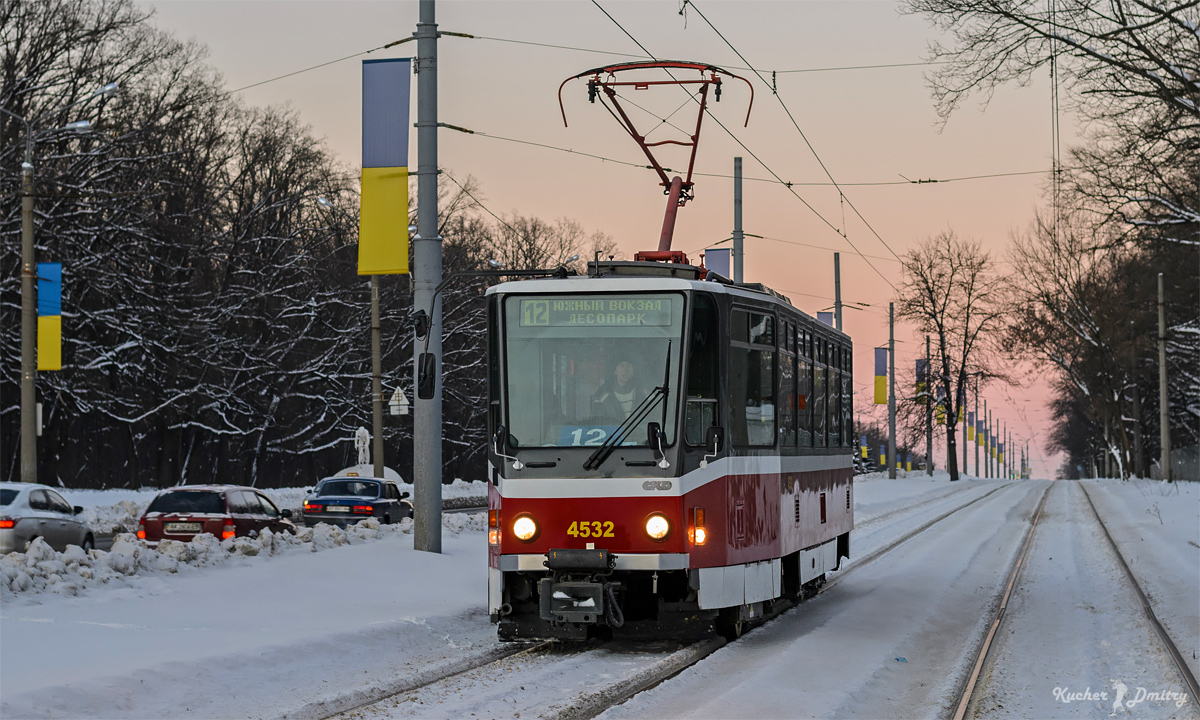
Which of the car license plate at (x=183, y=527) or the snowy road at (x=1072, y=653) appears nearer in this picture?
the snowy road at (x=1072, y=653)

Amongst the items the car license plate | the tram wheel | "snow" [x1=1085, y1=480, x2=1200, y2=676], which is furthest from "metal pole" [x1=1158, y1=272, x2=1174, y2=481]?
the tram wheel

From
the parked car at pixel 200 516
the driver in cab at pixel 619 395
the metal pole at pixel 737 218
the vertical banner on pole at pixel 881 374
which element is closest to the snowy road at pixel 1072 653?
the driver in cab at pixel 619 395

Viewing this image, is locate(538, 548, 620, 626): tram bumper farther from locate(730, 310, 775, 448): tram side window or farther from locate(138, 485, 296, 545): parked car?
locate(138, 485, 296, 545): parked car

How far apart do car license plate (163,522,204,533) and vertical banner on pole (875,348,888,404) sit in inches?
1433

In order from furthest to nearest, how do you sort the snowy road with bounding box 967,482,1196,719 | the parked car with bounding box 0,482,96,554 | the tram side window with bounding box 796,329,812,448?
1. the parked car with bounding box 0,482,96,554
2. the tram side window with bounding box 796,329,812,448
3. the snowy road with bounding box 967,482,1196,719

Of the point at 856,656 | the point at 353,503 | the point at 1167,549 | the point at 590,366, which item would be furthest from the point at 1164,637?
the point at 353,503

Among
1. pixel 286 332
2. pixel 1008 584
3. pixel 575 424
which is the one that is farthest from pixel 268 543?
pixel 286 332

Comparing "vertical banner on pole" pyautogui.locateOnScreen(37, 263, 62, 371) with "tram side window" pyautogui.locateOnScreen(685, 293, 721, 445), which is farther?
"vertical banner on pole" pyautogui.locateOnScreen(37, 263, 62, 371)

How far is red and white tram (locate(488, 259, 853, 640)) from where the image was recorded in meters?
11.2

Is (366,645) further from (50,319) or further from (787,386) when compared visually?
(50,319)

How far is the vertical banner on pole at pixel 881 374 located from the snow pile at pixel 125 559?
120 feet

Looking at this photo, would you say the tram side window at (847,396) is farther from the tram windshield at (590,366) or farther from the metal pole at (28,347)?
the metal pole at (28,347)

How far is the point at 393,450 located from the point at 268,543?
45.3m

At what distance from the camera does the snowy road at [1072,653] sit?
31.2ft
